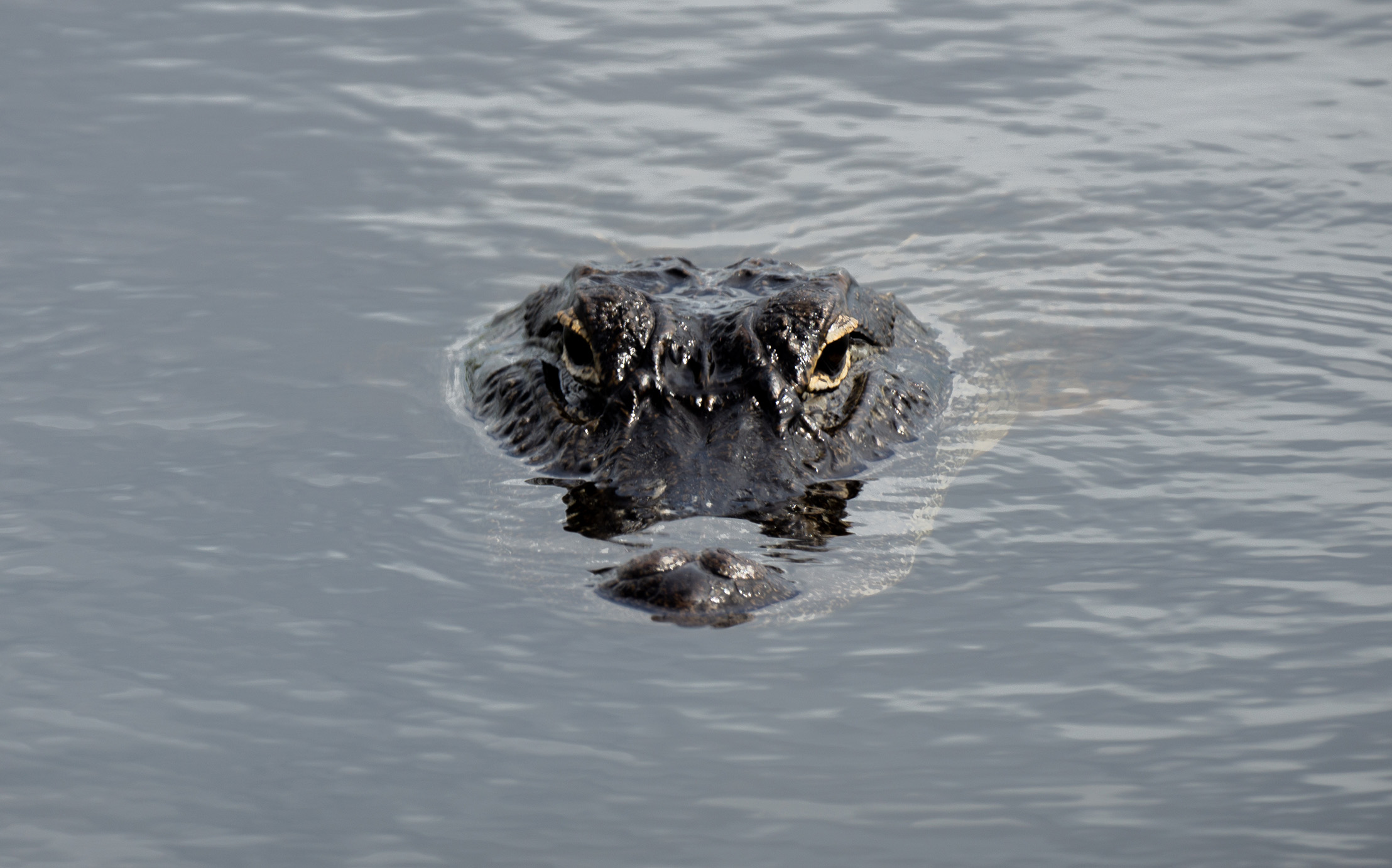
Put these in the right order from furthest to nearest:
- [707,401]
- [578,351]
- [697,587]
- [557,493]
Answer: [578,351] < [707,401] < [557,493] < [697,587]

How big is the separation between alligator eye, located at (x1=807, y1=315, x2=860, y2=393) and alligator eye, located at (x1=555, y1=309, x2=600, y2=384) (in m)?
0.95

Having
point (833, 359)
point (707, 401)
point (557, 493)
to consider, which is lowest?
point (557, 493)

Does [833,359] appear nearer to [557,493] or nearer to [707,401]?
[707,401]

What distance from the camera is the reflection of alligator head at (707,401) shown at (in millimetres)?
6137

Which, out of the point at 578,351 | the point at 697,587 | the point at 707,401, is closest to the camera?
the point at 697,587

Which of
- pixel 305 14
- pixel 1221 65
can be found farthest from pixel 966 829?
pixel 305 14

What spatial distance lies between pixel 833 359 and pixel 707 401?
0.75m

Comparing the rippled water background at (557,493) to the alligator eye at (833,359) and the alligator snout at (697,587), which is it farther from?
the alligator eye at (833,359)

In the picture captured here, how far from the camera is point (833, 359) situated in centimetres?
707

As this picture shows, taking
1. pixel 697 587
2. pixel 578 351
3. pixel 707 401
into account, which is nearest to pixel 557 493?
pixel 707 401

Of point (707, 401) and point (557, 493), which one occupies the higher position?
point (707, 401)

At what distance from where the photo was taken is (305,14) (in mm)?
12906

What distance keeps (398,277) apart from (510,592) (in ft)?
12.8

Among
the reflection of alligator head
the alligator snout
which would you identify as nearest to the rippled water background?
the alligator snout
